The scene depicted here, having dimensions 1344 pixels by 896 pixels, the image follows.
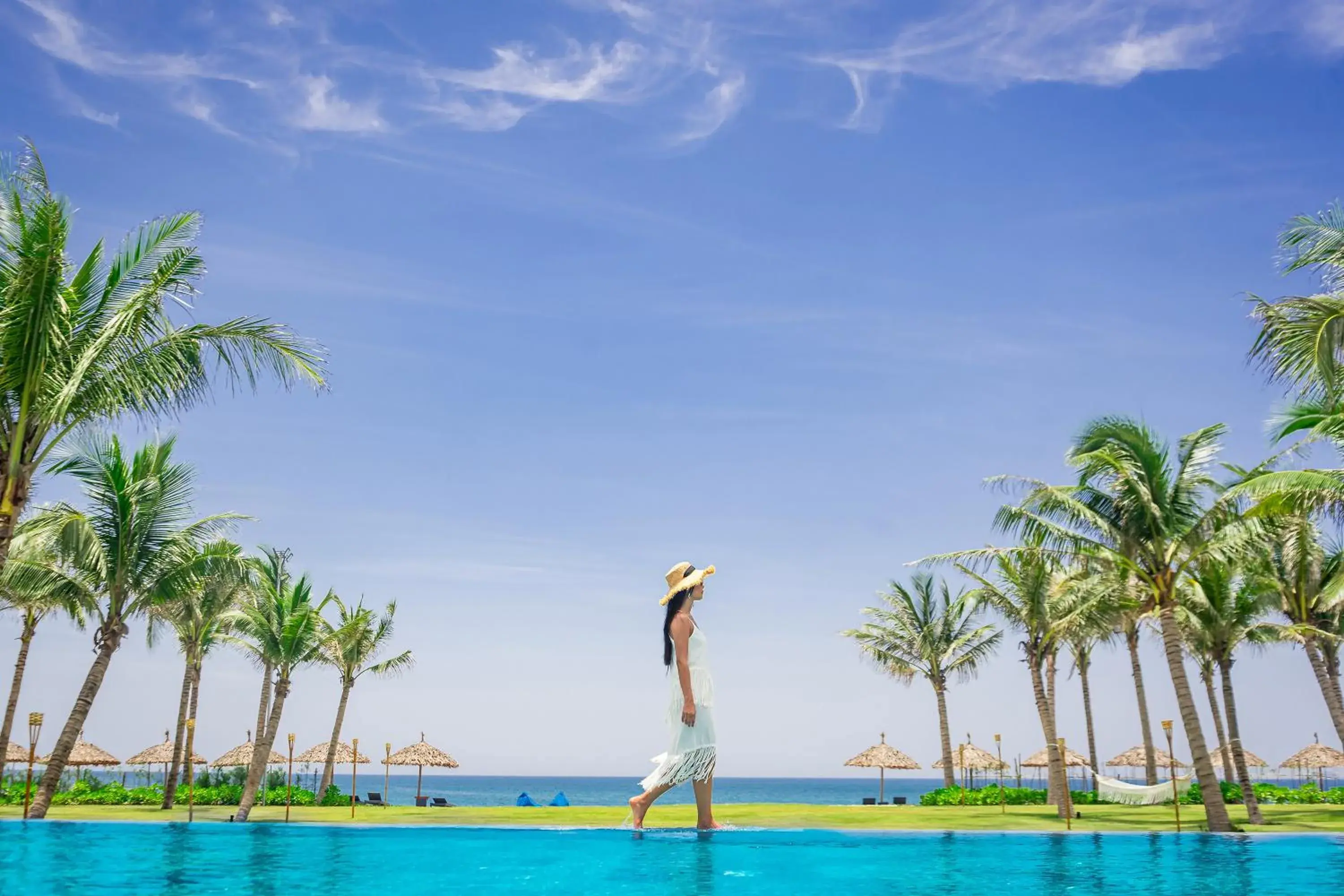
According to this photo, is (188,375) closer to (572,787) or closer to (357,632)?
(357,632)

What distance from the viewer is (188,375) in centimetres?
1324

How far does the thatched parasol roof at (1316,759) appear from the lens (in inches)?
1973

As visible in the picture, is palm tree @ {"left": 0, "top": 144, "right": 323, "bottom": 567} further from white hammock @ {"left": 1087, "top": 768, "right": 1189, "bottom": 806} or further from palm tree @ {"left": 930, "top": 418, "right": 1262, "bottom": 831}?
white hammock @ {"left": 1087, "top": 768, "right": 1189, "bottom": 806}

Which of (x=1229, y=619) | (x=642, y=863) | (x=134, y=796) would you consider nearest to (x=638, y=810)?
(x=642, y=863)

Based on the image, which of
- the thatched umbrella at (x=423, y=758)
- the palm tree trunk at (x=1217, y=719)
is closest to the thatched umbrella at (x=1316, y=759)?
the palm tree trunk at (x=1217, y=719)

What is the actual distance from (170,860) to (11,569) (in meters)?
18.1

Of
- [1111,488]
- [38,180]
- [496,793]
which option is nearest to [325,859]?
[38,180]

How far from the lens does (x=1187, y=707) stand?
70.0ft

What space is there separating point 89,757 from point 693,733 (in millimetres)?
45147

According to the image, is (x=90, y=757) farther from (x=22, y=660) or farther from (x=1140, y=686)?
(x=1140, y=686)

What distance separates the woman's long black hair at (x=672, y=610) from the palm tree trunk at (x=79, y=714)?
1683 cm

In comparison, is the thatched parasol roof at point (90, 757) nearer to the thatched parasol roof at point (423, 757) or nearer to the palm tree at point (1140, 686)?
the thatched parasol roof at point (423, 757)

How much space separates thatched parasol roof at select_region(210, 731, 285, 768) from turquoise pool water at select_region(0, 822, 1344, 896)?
34.4 meters

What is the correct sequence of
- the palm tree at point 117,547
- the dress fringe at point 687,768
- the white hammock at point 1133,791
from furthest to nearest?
the white hammock at point 1133,791
the palm tree at point 117,547
the dress fringe at point 687,768
